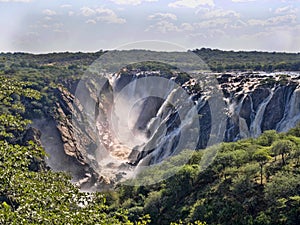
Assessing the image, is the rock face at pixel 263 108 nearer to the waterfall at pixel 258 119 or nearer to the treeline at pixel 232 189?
the waterfall at pixel 258 119

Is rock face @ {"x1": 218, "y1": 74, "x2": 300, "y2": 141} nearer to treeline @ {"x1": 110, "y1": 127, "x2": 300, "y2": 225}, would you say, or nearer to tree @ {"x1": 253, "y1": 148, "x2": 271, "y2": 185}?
treeline @ {"x1": 110, "y1": 127, "x2": 300, "y2": 225}

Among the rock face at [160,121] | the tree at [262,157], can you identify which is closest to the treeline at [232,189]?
the tree at [262,157]

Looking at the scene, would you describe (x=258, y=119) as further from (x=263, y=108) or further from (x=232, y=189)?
(x=232, y=189)

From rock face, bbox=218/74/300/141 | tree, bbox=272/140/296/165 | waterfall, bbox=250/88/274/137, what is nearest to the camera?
tree, bbox=272/140/296/165

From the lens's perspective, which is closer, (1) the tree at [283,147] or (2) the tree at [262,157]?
(1) the tree at [283,147]

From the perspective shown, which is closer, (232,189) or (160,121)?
(232,189)

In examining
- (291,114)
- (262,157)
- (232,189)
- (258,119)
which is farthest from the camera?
(258,119)

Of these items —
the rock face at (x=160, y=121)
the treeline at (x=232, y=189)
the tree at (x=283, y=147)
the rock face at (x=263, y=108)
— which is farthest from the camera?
the rock face at (x=160, y=121)

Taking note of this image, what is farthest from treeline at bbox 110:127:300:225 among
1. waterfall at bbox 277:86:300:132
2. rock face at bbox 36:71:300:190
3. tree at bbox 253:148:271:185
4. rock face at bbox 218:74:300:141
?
rock face at bbox 36:71:300:190

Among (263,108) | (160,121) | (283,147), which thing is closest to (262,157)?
(283,147)
